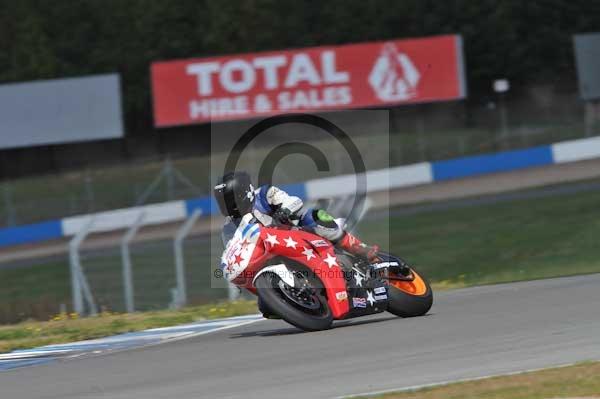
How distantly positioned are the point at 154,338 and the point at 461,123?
87.3 ft

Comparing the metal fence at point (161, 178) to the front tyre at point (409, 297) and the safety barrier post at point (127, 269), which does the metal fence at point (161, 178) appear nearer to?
the safety barrier post at point (127, 269)

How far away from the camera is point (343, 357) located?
313 inches

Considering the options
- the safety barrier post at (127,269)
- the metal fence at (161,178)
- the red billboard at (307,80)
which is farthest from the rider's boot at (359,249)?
the red billboard at (307,80)

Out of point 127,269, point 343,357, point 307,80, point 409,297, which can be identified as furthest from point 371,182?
point 343,357

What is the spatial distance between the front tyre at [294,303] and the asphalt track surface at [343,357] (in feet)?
0.41

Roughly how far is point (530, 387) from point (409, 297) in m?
→ 3.37

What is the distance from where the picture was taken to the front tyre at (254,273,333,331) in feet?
29.1

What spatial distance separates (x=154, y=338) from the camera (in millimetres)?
10555

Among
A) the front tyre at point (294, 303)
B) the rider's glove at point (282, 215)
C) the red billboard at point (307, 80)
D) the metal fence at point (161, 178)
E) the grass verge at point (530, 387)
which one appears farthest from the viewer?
the red billboard at point (307, 80)

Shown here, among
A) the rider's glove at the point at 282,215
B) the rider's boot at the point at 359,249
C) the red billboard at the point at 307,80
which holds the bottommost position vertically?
the rider's boot at the point at 359,249

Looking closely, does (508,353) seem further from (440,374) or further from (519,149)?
(519,149)

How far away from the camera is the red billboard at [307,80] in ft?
118

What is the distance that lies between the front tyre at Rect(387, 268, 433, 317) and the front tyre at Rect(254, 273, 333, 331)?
2.12 ft

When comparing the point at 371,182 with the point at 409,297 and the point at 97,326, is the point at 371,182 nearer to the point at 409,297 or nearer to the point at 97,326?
the point at 97,326
